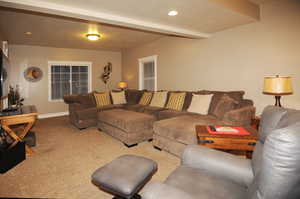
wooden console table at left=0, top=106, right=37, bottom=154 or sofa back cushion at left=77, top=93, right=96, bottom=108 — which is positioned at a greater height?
sofa back cushion at left=77, top=93, right=96, bottom=108

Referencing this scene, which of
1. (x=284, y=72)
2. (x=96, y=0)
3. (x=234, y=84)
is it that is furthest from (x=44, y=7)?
(x=284, y=72)

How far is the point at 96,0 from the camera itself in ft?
7.25

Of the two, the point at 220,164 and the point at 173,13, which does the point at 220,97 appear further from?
the point at 220,164

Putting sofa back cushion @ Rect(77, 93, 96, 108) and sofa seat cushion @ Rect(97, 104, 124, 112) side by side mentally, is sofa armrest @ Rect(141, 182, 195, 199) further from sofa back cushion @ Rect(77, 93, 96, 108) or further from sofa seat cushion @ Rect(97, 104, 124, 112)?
sofa back cushion @ Rect(77, 93, 96, 108)

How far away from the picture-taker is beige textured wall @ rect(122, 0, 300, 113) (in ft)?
8.96

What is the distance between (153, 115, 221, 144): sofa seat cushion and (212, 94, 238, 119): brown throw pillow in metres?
0.32

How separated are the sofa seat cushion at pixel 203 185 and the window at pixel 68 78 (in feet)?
20.1

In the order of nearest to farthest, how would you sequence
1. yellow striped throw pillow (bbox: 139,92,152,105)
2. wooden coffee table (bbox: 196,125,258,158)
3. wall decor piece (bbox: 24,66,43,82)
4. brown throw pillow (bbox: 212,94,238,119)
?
wooden coffee table (bbox: 196,125,258,158), brown throw pillow (bbox: 212,94,238,119), yellow striped throw pillow (bbox: 139,92,152,105), wall decor piece (bbox: 24,66,43,82)

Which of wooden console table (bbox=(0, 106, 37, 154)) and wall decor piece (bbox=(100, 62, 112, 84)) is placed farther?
wall decor piece (bbox=(100, 62, 112, 84))

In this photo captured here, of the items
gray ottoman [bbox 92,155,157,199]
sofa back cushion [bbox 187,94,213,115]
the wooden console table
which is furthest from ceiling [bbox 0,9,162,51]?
gray ottoman [bbox 92,155,157,199]

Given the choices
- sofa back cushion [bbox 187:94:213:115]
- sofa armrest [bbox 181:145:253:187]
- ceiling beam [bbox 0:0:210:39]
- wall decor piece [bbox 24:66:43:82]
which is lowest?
sofa armrest [bbox 181:145:253:187]

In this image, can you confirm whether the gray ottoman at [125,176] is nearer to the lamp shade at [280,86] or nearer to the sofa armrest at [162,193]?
the sofa armrest at [162,193]

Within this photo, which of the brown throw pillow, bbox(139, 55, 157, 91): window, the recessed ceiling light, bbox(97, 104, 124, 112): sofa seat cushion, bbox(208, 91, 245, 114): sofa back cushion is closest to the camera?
the recessed ceiling light

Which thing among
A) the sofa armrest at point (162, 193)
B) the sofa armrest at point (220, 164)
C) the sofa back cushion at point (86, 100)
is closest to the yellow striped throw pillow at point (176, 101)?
the sofa back cushion at point (86, 100)
